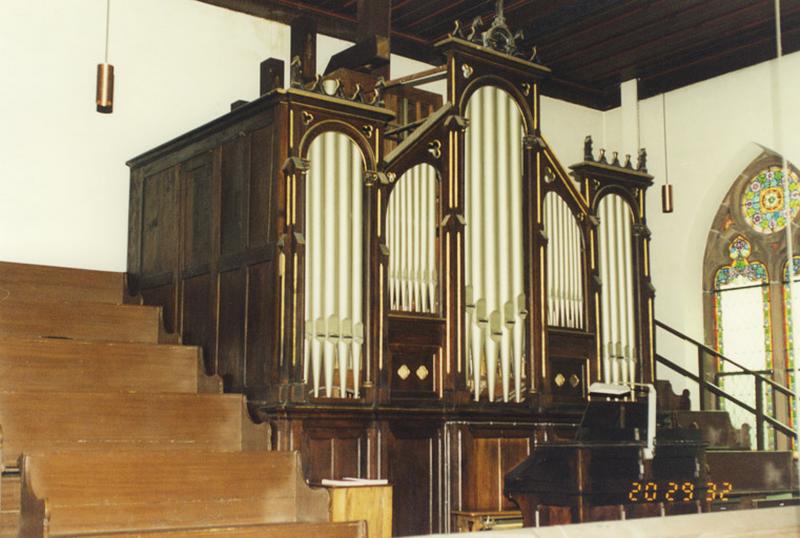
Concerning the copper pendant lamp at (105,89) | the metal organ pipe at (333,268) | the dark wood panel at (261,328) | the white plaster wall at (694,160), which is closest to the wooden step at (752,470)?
the white plaster wall at (694,160)

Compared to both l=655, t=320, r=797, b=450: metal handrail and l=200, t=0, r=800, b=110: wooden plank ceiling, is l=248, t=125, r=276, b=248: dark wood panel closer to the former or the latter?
l=200, t=0, r=800, b=110: wooden plank ceiling

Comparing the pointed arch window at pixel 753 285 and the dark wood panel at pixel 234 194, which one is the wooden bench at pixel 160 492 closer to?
the dark wood panel at pixel 234 194

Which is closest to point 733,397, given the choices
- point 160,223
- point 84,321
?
point 160,223

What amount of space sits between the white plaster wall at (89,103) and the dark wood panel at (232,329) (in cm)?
176

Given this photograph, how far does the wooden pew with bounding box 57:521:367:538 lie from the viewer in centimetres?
497

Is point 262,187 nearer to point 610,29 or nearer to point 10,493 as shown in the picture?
point 10,493

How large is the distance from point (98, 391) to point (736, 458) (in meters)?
5.58

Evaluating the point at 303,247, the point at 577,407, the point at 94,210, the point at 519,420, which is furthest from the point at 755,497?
the point at 94,210

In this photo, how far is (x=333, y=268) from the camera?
705cm

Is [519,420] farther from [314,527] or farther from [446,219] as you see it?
[314,527]

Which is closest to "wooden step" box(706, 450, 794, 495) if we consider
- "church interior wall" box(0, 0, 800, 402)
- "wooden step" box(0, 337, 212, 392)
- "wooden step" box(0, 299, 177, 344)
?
"church interior wall" box(0, 0, 800, 402)

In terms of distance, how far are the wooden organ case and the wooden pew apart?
1.15 metres

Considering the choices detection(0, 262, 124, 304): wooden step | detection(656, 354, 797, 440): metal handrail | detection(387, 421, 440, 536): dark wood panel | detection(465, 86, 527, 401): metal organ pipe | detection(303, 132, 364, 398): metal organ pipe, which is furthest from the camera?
detection(656, 354, 797, 440): metal handrail

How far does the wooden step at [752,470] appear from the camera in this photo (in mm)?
9094
